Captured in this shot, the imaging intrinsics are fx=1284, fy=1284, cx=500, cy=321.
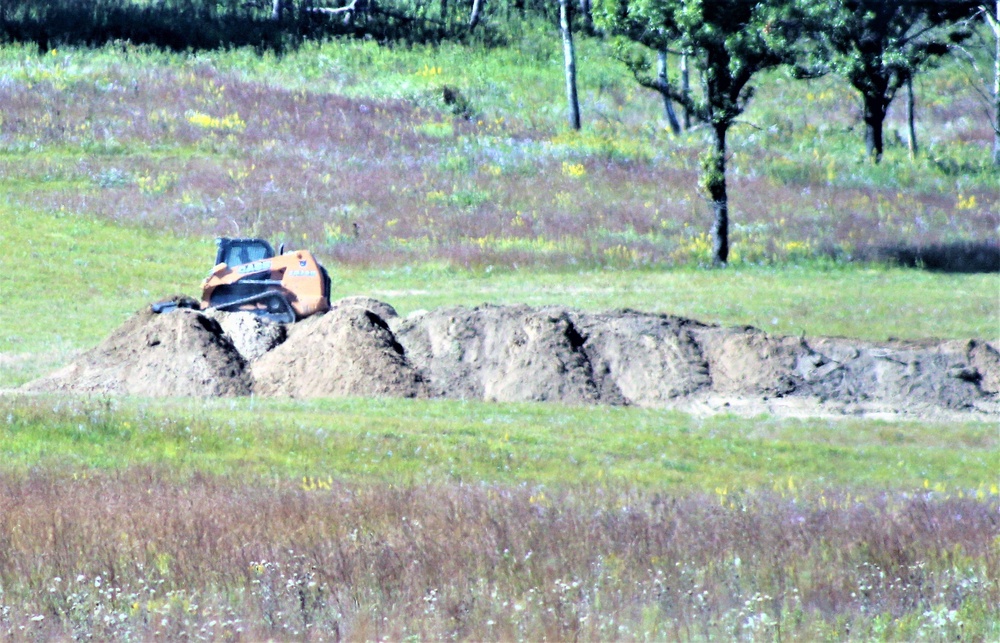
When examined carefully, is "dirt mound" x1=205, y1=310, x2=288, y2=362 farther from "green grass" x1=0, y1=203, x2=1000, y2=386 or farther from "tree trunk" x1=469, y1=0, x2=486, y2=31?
"tree trunk" x1=469, y1=0, x2=486, y2=31

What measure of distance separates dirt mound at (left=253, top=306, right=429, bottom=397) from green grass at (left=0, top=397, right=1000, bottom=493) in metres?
2.27

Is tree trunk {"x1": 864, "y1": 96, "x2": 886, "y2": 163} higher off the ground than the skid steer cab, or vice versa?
tree trunk {"x1": 864, "y1": 96, "x2": 886, "y2": 163}

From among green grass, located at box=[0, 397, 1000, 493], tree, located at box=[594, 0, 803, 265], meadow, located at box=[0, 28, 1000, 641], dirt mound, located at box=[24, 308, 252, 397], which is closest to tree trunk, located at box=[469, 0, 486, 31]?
meadow, located at box=[0, 28, 1000, 641]

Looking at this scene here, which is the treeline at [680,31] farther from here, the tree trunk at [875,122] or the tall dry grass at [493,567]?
the tall dry grass at [493,567]

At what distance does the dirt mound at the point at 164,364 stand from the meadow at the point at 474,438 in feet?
4.64

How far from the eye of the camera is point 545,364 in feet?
63.9

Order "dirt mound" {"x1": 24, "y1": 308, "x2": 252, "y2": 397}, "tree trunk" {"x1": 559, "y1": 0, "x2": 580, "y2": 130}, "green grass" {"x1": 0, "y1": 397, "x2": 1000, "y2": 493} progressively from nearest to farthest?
"green grass" {"x1": 0, "y1": 397, "x2": 1000, "y2": 493} → "dirt mound" {"x1": 24, "y1": 308, "x2": 252, "y2": 397} → "tree trunk" {"x1": 559, "y1": 0, "x2": 580, "y2": 130}

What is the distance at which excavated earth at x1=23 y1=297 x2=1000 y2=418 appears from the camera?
62.0 ft

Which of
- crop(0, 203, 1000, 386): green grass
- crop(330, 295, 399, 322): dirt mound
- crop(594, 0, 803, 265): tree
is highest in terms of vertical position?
crop(594, 0, 803, 265): tree

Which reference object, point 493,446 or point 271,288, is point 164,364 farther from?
point 493,446

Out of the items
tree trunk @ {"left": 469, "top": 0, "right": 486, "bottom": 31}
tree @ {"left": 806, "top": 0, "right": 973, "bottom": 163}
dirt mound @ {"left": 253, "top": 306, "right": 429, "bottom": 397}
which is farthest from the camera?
tree trunk @ {"left": 469, "top": 0, "right": 486, "bottom": 31}

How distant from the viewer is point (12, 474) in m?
11.4

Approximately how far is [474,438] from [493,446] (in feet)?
1.65

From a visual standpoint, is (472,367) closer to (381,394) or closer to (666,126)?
(381,394)
